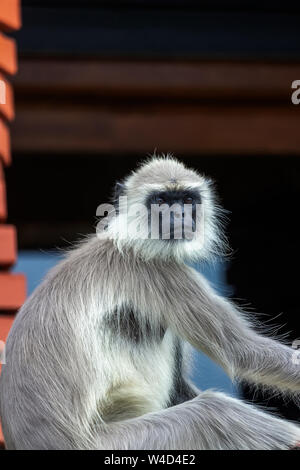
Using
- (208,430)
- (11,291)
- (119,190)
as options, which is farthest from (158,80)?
(208,430)

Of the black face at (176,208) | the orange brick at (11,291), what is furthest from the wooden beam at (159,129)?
the black face at (176,208)

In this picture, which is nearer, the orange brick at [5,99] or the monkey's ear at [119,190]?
the monkey's ear at [119,190]

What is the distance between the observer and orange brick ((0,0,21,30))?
538 centimetres

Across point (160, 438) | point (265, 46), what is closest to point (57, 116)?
point (265, 46)

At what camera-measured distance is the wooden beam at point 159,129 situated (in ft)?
20.6

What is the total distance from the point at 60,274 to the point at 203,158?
325 cm

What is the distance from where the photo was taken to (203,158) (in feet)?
22.3

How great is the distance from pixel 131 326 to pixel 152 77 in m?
2.81

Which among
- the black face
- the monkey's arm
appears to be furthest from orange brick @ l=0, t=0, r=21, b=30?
the monkey's arm

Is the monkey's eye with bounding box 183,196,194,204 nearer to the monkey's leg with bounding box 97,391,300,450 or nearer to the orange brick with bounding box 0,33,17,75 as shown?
the monkey's leg with bounding box 97,391,300,450

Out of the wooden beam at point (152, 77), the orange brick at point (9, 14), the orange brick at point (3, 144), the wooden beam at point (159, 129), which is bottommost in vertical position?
the orange brick at point (3, 144)

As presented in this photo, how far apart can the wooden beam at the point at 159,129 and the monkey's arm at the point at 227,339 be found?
265 centimetres

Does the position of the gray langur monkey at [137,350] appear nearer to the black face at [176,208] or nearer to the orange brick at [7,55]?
the black face at [176,208]
